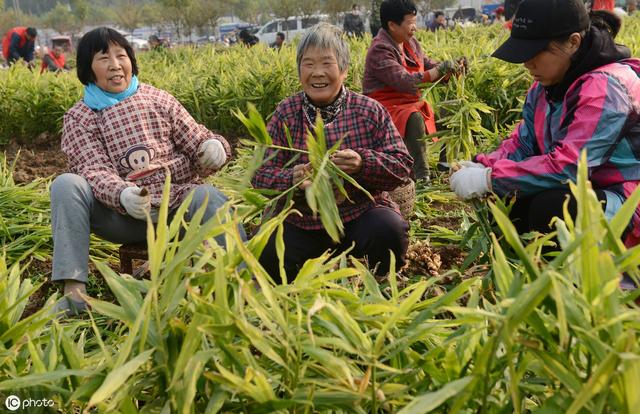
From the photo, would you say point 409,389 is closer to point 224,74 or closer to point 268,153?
point 268,153

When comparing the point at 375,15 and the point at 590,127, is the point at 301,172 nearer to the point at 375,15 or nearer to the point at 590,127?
the point at 590,127

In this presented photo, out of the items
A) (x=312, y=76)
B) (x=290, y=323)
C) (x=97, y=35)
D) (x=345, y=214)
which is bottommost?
(x=345, y=214)

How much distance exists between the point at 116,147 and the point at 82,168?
0.15 metres

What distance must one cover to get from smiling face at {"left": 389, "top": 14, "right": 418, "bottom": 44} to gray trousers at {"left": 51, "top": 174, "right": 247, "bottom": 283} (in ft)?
5.85

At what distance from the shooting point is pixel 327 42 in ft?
8.22

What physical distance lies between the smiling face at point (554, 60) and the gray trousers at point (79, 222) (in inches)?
47.9

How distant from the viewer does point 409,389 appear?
1.21m

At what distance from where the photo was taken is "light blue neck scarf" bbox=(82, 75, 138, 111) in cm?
283

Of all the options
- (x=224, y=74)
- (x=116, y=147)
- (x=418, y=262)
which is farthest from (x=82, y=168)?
(x=224, y=74)

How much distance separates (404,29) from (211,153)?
1.70m

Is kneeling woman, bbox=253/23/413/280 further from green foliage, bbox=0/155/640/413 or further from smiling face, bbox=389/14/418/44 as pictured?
smiling face, bbox=389/14/418/44

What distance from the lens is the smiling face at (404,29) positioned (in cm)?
400

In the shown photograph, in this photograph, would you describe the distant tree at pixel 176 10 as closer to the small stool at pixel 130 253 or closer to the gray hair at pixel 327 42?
the small stool at pixel 130 253

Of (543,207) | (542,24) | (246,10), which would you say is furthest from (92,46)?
(246,10)
